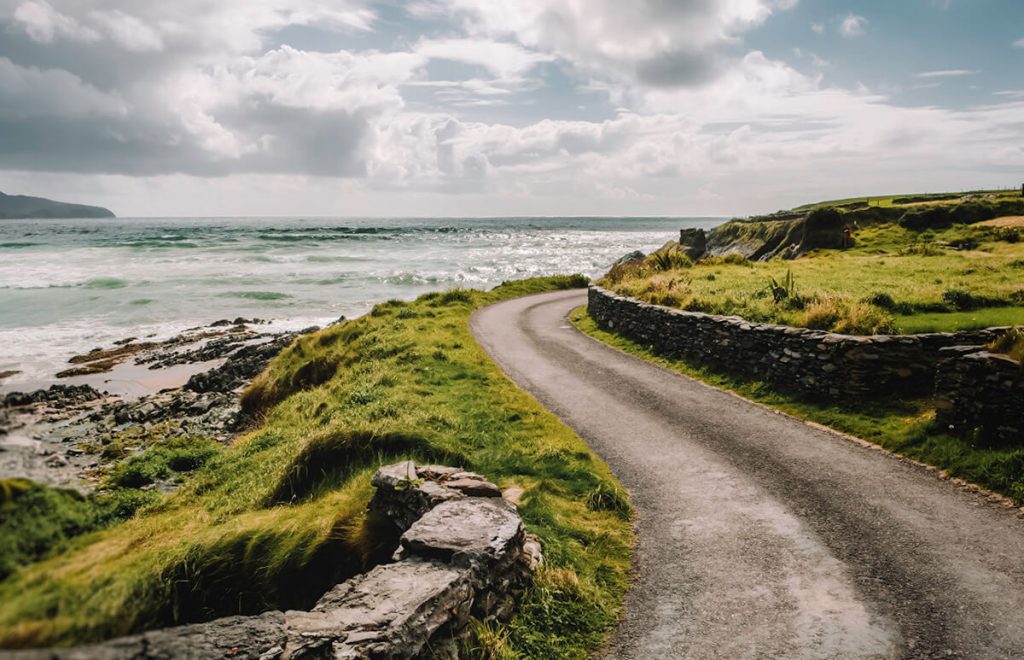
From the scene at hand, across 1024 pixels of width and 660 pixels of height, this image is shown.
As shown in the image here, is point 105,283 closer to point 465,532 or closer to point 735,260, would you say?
point 735,260

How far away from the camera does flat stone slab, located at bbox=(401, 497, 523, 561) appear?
20.4ft

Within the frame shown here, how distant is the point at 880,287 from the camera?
730 inches

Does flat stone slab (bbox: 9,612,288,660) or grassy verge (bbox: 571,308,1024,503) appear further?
grassy verge (bbox: 571,308,1024,503)

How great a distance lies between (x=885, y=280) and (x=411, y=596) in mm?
21460

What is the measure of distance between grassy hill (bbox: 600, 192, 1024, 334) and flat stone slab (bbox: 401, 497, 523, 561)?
430 inches

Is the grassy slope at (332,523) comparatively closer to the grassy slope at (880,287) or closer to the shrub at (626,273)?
the grassy slope at (880,287)

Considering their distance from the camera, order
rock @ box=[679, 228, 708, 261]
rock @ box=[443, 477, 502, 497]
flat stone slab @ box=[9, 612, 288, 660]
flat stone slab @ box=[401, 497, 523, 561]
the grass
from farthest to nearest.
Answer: rock @ box=[679, 228, 708, 261] → the grass → rock @ box=[443, 477, 502, 497] → flat stone slab @ box=[401, 497, 523, 561] → flat stone slab @ box=[9, 612, 288, 660]

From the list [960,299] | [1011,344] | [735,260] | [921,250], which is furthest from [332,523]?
[735,260]

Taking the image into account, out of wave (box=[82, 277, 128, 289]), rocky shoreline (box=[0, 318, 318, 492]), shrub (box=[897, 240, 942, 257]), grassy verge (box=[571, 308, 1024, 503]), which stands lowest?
rocky shoreline (box=[0, 318, 318, 492])

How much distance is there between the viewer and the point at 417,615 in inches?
206

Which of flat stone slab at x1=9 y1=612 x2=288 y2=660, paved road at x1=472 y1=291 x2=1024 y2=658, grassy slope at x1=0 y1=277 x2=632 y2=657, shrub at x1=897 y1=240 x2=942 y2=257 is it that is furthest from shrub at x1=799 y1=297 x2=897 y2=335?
shrub at x1=897 y1=240 x2=942 y2=257

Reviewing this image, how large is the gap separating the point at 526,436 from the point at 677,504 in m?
3.53

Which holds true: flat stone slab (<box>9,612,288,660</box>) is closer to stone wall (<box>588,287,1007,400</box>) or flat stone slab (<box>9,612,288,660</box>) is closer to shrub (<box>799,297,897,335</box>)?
stone wall (<box>588,287,1007,400</box>)

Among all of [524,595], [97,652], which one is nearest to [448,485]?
[524,595]
